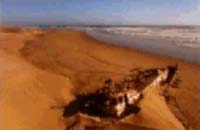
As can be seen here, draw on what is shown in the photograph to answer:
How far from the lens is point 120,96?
2.39m

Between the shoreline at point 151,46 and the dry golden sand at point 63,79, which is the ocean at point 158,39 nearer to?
the shoreline at point 151,46

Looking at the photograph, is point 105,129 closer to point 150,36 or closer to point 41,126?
point 41,126

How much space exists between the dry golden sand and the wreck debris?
0.16ft

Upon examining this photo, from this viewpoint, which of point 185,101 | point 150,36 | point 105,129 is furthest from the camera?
point 150,36

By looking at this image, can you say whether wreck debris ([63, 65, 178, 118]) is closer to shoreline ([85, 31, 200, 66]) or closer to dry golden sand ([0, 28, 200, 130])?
dry golden sand ([0, 28, 200, 130])

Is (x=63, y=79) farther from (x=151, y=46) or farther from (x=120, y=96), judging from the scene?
(x=151, y=46)

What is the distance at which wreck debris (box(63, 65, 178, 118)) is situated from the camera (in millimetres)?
2389

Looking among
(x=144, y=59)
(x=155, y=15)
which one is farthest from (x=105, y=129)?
(x=155, y=15)

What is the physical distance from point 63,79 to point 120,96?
1.43 feet

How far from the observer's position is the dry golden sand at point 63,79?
2.41 meters

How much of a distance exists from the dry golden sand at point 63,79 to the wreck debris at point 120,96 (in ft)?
0.16

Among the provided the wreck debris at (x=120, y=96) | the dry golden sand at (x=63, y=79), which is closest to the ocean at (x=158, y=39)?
the dry golden sand at (x=63, y=79)

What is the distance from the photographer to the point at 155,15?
2.57m

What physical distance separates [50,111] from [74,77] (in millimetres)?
308
